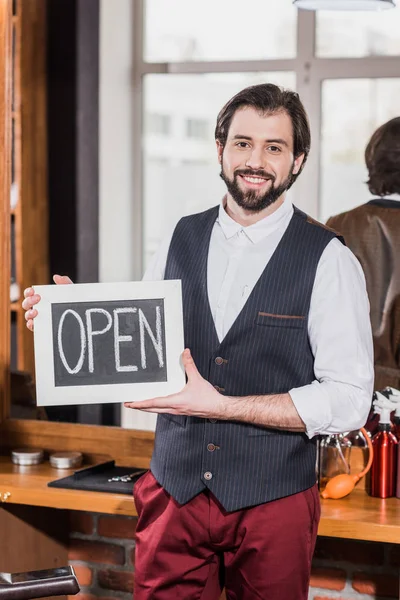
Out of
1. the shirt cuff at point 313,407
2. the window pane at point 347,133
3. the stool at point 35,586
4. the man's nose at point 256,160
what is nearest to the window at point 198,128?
the window pane at point 347,133

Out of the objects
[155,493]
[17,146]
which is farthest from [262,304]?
[17,146]

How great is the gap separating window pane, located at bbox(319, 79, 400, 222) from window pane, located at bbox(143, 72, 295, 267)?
0.56ft

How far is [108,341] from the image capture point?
78.7 inches

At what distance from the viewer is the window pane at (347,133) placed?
2.60m

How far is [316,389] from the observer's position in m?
1.87

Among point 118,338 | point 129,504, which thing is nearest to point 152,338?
point 118,338

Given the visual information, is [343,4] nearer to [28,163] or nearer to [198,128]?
[198,128]

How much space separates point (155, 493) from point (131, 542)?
0.93 meters

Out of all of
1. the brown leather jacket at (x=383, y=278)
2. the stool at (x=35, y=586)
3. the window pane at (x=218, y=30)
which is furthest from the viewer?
the window pane at (x=218, y=30)

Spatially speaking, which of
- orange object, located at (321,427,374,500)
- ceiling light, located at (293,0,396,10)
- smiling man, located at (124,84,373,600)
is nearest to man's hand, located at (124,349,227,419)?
smiling man, located at (124,84,373,600)

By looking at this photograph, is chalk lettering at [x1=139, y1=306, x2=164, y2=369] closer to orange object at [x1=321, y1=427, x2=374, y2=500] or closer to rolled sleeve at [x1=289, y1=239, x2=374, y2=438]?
rolled sleeve at [x1=289, y1=239, x2=374, y2=438]

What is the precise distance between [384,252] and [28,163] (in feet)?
4.01

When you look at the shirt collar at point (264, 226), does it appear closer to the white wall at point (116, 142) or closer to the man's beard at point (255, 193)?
the man's beard at point (255, 193)

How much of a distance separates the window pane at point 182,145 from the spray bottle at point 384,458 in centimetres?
85
